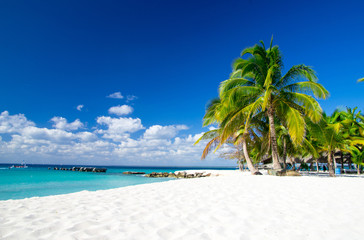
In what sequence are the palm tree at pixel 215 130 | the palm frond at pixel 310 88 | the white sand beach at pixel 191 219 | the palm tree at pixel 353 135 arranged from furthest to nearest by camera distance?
1. the palm tree at pixel 353 135
2. the palm tree at pixel 215 130
3. the palm frond at pixel 310 88
4. the white sand beach at pixel 191 219

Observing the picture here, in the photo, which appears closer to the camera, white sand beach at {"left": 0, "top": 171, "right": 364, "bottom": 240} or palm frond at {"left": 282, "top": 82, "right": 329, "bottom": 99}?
white sand beach at {"left": 0, "top": 171, "right": 364, "bottom": 240}

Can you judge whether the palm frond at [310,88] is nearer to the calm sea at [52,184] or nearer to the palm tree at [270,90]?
the palm tree at [270,90]

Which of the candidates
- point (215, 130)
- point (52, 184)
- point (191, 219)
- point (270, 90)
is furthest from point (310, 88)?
Answer: point (52, 184)

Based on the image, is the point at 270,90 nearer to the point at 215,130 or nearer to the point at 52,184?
the point at 215,130

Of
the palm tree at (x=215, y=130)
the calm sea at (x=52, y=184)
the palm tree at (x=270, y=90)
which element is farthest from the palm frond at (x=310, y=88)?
the calm sea at (x=52, y=184)

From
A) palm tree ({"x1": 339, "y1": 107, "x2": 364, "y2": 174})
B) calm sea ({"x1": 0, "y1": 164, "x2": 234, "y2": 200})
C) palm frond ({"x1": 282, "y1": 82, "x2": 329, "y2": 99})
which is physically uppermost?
palm frond ({"x1": 282, "y1": 82, "x2": 329, "y2": 99})

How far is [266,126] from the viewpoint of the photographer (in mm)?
13555

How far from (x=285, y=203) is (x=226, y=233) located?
2321mm

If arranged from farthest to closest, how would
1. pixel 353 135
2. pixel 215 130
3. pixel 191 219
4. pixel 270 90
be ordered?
pixel 353 135
pixel 215 130
pixel 270 90
pixel 191 219

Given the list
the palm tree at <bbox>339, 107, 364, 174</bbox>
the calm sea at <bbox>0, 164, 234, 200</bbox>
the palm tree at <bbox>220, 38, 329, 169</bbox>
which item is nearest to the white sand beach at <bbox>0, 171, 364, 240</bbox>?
the palm tree at <bbox>220, 38, 329, 169</bbox>

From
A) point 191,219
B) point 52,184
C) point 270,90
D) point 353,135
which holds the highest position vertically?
point 270,90

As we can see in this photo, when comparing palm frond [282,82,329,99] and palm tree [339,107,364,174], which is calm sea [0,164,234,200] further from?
palm tree [339,107,364,174]

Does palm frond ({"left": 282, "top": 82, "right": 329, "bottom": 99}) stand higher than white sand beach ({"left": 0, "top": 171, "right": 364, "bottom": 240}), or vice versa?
palm frond ({"left": 282, "top": 82, "right": 329, "bottom": 99})

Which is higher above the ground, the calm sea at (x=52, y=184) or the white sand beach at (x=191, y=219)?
the white sand beach at (x=191, y=219)
